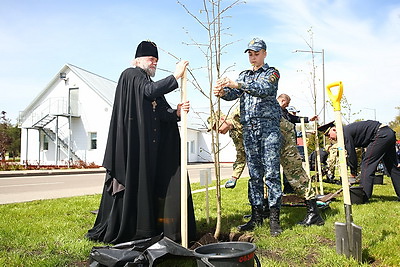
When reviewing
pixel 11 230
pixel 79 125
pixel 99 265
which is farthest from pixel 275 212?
pixel 79 125

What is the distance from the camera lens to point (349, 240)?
2961mm

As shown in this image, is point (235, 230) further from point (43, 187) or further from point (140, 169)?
point (43, 187)

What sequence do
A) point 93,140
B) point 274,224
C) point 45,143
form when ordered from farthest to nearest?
point 45,143 → point 93,140 → point 274,224

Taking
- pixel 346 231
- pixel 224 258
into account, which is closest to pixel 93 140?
pixel 346 231

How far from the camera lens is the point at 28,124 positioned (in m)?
28.3

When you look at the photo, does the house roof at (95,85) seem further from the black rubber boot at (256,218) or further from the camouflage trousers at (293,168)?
the black rubber boot at (256,218)

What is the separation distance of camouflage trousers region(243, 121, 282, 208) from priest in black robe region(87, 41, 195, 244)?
0.98m

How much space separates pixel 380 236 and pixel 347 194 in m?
1.16

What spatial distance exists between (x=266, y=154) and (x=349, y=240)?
1.41 metres

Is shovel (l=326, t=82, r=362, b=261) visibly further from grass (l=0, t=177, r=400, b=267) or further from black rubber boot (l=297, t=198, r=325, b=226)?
black rubber boot (l=297, t=198, r=325, b=226)

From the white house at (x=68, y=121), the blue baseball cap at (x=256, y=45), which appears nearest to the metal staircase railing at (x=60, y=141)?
the white house at (x=68, y=121)

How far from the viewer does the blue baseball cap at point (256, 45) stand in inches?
159

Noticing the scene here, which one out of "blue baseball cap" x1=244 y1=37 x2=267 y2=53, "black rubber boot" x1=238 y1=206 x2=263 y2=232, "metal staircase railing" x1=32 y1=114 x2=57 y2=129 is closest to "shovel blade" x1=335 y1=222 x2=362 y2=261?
"black rubber boot" x1=238 y1=206 x2=263 y2=232

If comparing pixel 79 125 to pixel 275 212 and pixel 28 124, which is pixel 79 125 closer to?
pixel 28 124
